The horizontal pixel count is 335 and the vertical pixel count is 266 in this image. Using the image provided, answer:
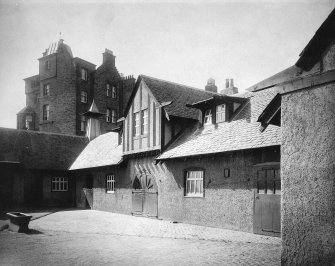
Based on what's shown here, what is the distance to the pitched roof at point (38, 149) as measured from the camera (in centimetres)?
2638

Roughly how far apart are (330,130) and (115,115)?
3715cm

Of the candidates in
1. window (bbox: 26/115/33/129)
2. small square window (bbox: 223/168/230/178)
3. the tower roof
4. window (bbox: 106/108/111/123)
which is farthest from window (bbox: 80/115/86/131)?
small square window (bbox: 223/168/230/178)

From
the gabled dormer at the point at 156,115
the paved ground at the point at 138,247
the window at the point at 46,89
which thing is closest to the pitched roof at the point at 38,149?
the gabled dormer at the point at 156,115

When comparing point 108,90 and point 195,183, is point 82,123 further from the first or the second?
point 195,183

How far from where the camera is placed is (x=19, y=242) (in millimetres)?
10773

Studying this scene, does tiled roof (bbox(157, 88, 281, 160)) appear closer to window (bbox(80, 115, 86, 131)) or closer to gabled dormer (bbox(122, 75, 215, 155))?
gabled dormer (bbox(122, 75, 215, 155))

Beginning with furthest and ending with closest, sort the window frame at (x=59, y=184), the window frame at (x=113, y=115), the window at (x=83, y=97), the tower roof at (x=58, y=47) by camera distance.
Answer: the window frame at (x=113, y=115) < the tower roof at (x=58, y=47) < the window at (x=83, y=97) < the window frame at (x=59, y=184)

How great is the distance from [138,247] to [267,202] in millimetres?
5199

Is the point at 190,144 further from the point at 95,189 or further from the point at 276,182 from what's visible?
the point at 95,189

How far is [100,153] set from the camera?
85.6 ft

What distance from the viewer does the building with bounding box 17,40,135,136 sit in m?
37.6

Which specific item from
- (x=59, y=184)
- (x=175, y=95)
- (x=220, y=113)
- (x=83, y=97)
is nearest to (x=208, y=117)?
(x=220, y=113)

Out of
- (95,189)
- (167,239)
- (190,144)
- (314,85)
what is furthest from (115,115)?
(314,85)

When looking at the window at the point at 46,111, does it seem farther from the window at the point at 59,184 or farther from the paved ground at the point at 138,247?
the paved ground at the point at 138,247
